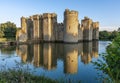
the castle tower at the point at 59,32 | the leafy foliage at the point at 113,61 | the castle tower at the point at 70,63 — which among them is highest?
the castle tower at the point at 59,32

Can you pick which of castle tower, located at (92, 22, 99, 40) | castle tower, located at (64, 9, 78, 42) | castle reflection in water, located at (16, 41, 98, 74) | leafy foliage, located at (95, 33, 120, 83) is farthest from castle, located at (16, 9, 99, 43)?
leafy foliage, located at (95, 33, 120, 83)

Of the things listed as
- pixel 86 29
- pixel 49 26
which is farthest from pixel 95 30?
pixel 49 26

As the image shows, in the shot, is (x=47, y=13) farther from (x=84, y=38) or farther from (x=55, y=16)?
(x=84, y=38)

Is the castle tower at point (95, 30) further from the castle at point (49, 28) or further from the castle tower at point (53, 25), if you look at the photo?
the castle tower at point (53, 25)

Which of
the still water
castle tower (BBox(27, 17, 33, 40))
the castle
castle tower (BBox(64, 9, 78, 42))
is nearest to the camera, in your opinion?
the still water

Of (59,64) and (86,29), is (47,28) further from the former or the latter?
(59,64)

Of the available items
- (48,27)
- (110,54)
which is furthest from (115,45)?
(48,27)

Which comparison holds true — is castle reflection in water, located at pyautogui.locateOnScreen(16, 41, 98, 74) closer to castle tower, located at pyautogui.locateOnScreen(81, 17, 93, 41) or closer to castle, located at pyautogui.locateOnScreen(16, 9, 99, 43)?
castle, located at pyautogui.locateOnScreen(16, 9, 99, 43)

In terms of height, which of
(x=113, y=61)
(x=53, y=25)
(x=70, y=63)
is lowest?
(x=70, y=63)

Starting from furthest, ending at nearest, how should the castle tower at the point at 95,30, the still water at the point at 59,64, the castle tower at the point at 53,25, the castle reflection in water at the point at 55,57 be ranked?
the castle tower at the point at 95,30 → the castle tower at the point at 53,25 → the castle reflection in water at the point at 55,57 → the still water at the point at 59,64

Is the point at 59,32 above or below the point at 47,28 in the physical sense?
below

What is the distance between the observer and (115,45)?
600cm

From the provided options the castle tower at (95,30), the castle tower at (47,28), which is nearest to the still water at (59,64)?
the castle tower at (47,28)

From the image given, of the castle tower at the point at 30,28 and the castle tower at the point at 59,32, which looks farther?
the castle tower at the point at 30,28
